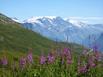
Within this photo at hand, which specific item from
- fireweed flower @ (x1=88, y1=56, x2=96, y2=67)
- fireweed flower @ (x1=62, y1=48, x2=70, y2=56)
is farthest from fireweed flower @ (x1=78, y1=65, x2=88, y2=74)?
fireweed flower @ (x1=62, y1=48, x2=70, y2=56)

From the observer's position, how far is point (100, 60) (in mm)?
9328

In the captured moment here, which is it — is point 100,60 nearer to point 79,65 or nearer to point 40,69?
point 79,65

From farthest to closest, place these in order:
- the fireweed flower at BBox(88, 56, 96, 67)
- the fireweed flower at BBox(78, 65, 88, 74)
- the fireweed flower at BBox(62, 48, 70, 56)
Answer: the fireweed flower at BBox(62, 48, 70, 56), the fireweed flower at BBox(78, 65, 88, 74), the fireweed flower at BBox(88, 56, 96, 67)

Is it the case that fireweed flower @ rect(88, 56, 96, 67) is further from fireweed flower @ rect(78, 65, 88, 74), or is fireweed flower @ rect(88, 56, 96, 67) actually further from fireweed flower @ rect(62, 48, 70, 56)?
fireweed flower @ rect(62, 48, 70, 56)

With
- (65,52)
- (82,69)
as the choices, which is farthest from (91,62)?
(65,52)

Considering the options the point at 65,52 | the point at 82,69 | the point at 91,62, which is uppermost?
the point at 65,52

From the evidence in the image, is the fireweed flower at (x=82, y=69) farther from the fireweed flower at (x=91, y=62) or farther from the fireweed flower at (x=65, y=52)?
the fireweed flower at (x=65, y=52)

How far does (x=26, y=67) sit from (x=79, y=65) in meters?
1.69

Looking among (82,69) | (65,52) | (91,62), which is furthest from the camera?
(65,52)

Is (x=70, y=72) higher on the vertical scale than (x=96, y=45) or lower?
lower

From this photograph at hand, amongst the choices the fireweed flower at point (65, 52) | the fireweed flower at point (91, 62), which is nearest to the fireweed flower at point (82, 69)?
the fireweed flower at point (91, 62)

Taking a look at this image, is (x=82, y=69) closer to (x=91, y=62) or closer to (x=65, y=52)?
(x=91, y=62)

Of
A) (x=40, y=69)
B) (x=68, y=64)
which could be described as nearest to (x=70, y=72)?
(x=68, y=64)

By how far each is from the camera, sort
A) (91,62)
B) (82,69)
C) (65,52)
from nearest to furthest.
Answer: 1. (91,62)
2. (82,69)
3. (65,52)
